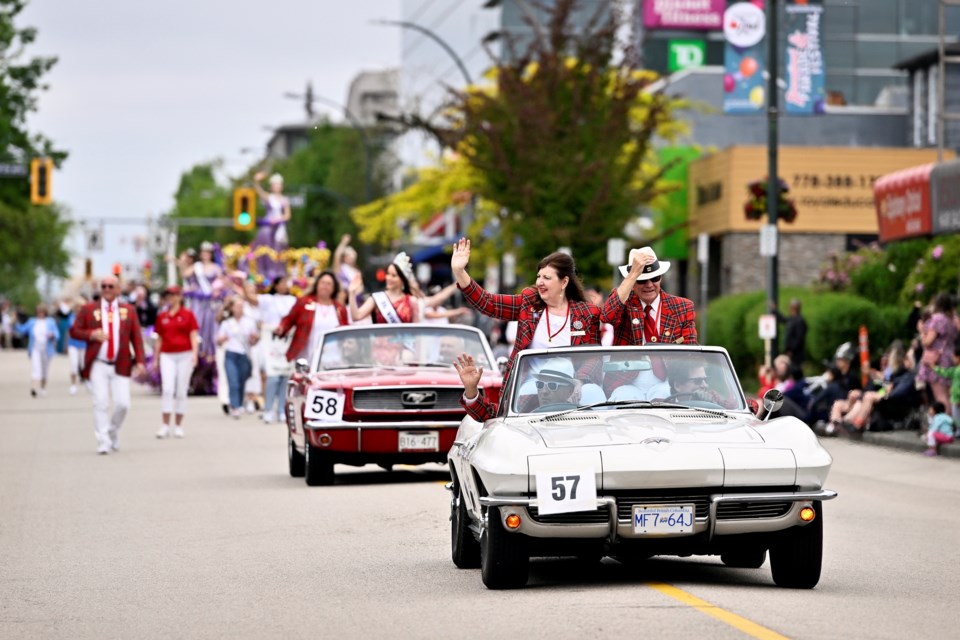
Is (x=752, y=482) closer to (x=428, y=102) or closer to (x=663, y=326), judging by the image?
(x=663, y=326)

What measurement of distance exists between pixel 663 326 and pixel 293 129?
180 m

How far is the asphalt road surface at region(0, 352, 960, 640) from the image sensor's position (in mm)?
8547

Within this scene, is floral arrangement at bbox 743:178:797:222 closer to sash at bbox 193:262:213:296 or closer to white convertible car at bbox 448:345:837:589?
sash at bbox 193:262:213:296

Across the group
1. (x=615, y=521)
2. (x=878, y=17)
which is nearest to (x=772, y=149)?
(x=615, y=521)

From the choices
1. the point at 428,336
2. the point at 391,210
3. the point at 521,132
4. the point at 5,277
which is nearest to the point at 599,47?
the point at 521,132

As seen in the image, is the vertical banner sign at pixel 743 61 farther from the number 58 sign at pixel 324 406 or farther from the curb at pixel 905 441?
the number 58 sign at pixel 324 406

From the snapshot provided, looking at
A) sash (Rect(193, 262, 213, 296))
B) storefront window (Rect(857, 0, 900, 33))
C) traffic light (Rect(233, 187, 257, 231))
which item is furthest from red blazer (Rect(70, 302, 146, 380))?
storefront window (Rect(857, 0, 900, 33))

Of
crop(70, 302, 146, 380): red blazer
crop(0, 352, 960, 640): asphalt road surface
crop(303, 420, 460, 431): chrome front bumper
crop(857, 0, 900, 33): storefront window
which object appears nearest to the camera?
crop(0, 352, 960, 640): asphalt road surface

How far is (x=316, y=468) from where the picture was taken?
54.6 ft

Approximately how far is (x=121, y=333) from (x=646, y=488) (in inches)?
511

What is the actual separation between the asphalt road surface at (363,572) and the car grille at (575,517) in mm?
365

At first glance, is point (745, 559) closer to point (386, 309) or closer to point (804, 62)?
point (386, 309)

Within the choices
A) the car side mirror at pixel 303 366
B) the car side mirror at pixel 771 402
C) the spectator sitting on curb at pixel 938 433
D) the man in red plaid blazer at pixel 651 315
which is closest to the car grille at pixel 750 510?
the car side mirror at pixel 771 402

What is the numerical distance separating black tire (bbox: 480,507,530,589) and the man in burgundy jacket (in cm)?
1208
